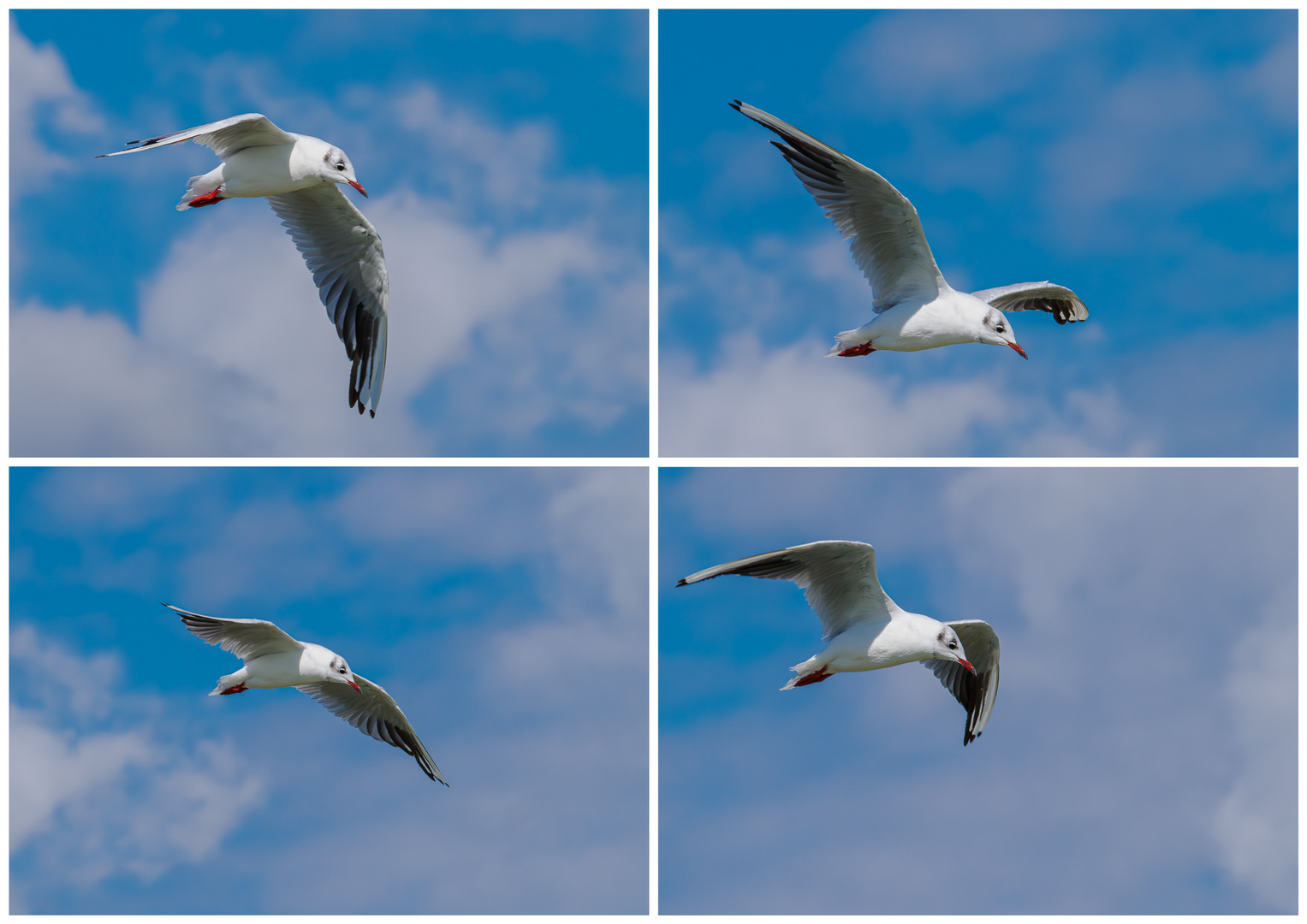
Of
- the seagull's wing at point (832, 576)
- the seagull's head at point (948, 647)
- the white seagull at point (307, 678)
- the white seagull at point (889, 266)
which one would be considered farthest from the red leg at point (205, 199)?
the seagull's head at point (948, 647)

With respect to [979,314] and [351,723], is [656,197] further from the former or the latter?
[351,723]

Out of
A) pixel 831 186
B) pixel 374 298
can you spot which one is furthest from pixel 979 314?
pixel 374 298

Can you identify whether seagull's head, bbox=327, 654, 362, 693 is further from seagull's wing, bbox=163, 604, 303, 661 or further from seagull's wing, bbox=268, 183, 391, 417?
seagull's wing, bbox=268, 183, 391, 417

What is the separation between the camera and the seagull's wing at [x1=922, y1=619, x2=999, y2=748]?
8390mm

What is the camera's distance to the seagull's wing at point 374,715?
8891 mm

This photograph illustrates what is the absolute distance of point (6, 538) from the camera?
7289mm

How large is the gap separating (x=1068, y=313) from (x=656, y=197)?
13.5 ft

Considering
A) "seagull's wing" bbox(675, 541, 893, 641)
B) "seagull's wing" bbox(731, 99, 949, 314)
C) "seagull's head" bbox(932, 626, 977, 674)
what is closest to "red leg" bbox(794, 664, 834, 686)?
"seagull's wing" bbox(675, 541, 893, 641)

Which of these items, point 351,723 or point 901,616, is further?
point 351,723

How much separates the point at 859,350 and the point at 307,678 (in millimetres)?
3953

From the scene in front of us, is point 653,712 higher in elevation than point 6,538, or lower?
lower

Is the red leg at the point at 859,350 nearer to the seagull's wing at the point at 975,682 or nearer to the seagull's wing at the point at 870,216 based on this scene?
the seagull's wing at the point at 870,216

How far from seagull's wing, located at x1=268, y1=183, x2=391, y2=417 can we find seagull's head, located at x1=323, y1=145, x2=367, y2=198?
0.58 meters

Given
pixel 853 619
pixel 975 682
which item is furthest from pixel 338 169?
pixel 975 682
